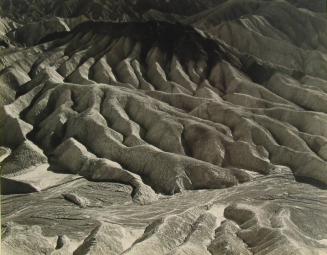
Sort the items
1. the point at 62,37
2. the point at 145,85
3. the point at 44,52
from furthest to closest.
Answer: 1. the point at 62,37
2. the point at 44,52
3. the point at 145,85

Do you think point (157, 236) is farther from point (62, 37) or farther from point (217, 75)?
point (62, 37)

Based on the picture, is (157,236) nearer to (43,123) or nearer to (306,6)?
(43,123)

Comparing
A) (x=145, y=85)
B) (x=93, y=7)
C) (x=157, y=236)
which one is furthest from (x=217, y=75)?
(x=93, y=7)

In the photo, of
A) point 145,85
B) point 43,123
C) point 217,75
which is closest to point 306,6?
point 217,75

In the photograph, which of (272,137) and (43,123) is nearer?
(272,137)

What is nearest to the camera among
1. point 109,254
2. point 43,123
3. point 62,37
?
point 109,254

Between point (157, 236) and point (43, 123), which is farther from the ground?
point (157, 236)
